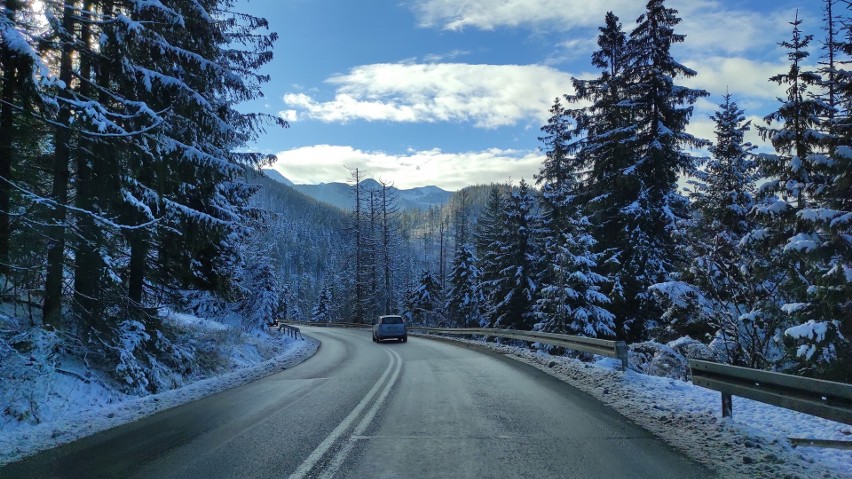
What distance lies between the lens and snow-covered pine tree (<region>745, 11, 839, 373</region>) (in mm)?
9766

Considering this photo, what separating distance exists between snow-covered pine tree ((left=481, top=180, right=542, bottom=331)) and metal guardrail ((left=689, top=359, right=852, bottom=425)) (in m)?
23.2

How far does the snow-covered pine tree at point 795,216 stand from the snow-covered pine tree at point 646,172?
695 cm

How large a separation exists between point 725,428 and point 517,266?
25607 mm

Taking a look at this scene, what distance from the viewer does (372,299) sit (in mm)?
60906

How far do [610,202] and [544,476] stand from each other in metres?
19.7

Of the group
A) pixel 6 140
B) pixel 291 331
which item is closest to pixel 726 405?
pixel 6 140

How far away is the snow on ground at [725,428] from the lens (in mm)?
4738

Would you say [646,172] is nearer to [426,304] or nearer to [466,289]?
[466,289]

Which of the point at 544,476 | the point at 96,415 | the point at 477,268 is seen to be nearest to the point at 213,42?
the point at 96,415

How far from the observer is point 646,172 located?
21.4 metres

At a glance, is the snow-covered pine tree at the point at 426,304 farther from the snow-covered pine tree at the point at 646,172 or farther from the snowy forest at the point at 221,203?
the snow-covered pine tree at the point at 646,172

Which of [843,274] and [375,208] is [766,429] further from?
[375,208]

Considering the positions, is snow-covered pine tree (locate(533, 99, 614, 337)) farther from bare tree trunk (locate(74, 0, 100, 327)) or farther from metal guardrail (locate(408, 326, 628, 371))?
bare tree trunk (locate(74, 0, 100, 327))

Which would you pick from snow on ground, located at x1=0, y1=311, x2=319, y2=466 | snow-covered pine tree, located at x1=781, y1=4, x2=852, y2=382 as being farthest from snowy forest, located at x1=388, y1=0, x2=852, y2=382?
snow on ground, located at x1=0, y1=311, x2=319, y2=466
